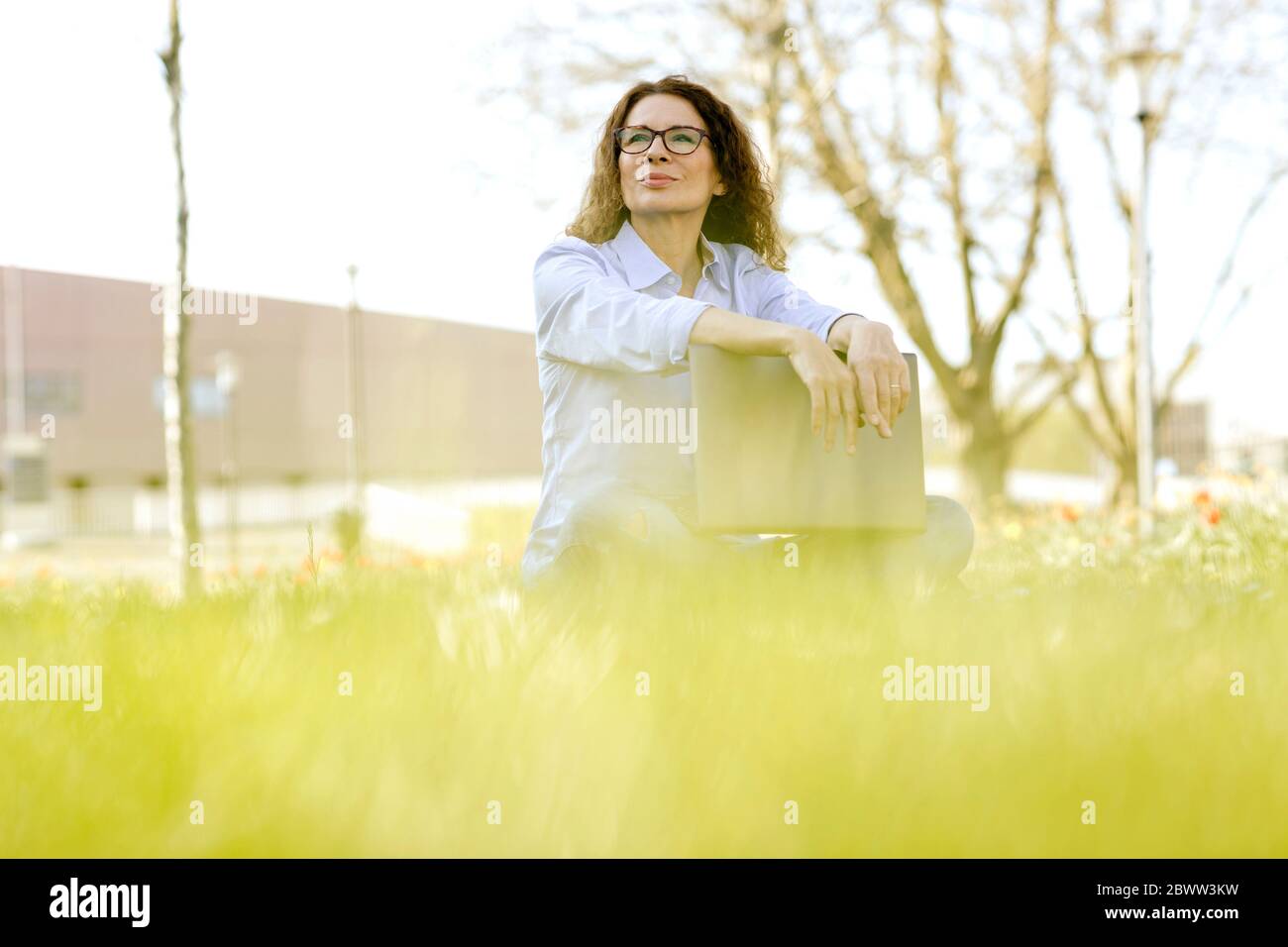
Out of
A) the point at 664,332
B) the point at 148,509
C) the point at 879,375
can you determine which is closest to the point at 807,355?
the point at 879,375

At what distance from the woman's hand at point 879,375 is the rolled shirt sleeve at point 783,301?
0.28 meters

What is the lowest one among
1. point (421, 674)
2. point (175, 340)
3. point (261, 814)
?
point (261, 814)

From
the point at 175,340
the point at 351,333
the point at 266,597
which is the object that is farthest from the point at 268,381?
the point at 266,597

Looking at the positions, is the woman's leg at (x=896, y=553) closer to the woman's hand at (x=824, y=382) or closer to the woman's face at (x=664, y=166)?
the woman's hand at (x=824, y=382)

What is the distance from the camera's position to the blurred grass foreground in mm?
1270

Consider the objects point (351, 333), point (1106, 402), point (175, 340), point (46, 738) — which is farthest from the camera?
point (1106, 402)

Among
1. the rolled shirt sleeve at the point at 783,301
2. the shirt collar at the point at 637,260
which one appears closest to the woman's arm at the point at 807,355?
the rolled shirt sleeve at the point at 783,301

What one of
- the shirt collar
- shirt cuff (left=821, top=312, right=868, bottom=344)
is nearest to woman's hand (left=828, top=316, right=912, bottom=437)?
shirt cuff (left=821, top=312, right=868, bottom=344)

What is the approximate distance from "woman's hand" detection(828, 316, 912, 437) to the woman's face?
0.62 metres

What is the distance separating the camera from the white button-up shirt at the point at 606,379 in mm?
2137

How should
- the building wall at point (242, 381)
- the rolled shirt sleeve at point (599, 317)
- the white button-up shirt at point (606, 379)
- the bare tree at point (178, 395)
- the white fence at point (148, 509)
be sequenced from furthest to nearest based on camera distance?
1. the white fence at point (148, 509)
2. the building wall at point (242, 381)
3. the bare tree at point (178, 395)
4. the white button-up shirt at point (606, 379)
5. the rolled shirt sleeve at point (599, 317)

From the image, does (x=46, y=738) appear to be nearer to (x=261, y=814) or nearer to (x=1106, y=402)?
(x=261, y=814)
